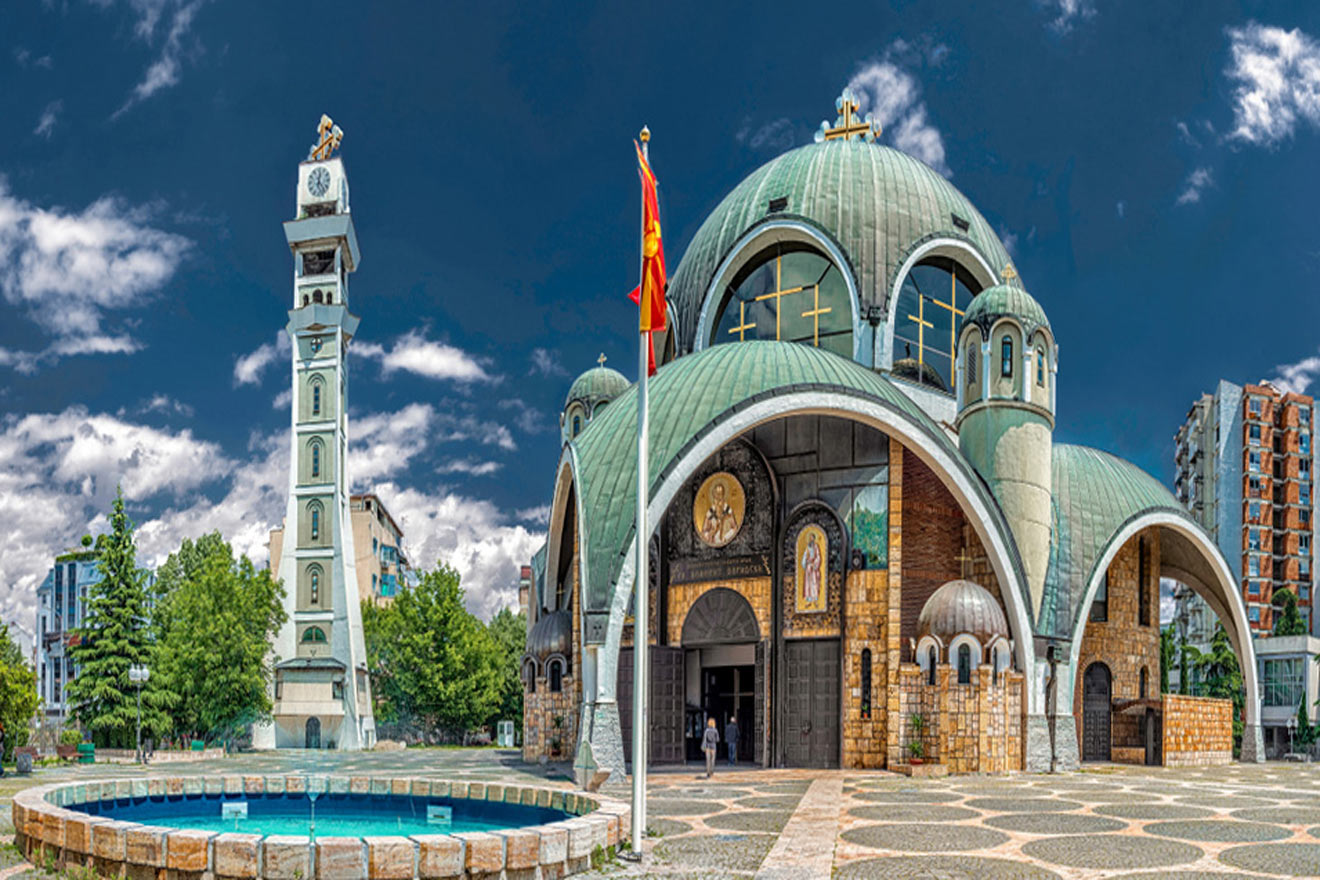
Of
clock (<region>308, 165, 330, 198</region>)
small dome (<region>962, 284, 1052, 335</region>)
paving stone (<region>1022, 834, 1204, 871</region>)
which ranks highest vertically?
clock (<region>308, 165, 330, 198</region>)

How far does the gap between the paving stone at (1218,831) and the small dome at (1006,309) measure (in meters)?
13.5

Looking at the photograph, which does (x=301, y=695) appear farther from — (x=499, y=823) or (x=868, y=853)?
(x=868, y=853)

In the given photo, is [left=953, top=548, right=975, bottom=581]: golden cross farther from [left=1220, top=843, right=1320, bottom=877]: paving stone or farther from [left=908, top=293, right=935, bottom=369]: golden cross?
[left=1220, top=843, right=1320, bottom=877]: paving stone

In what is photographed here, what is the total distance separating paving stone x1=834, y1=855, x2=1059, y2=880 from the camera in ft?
39.0

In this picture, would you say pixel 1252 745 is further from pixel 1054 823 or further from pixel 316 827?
pixel 316 827

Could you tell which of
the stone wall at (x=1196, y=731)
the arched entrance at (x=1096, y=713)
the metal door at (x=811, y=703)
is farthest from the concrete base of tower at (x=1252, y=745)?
the metal door at (x=811, y=703)

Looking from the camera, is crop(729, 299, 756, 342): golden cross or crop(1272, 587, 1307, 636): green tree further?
crop(1272, 587, 1307, 636): green tree

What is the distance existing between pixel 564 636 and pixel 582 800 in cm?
1431

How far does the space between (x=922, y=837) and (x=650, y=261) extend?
Answer: 287 inches

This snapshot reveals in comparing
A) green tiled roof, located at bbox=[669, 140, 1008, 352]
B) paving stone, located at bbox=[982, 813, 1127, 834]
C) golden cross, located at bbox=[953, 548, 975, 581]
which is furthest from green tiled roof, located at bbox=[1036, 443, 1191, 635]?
paving stone, located at bbox=[982, 813, 1127, 834]

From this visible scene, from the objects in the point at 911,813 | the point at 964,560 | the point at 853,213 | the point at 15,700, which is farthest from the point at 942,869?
the point at 853,213

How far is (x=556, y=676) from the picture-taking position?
94.1 ft

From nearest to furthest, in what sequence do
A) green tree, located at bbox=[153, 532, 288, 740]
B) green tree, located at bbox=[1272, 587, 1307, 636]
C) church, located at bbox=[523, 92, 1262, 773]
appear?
church, located at bbox=[523, 92, 1262, 773]
green tree, located at bbox=[153, 532, 288, 740]
green tree, located at bbox=[1272, 587, 1307, 636]

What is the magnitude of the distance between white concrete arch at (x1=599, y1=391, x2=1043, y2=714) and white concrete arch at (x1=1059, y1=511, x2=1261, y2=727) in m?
3.17
